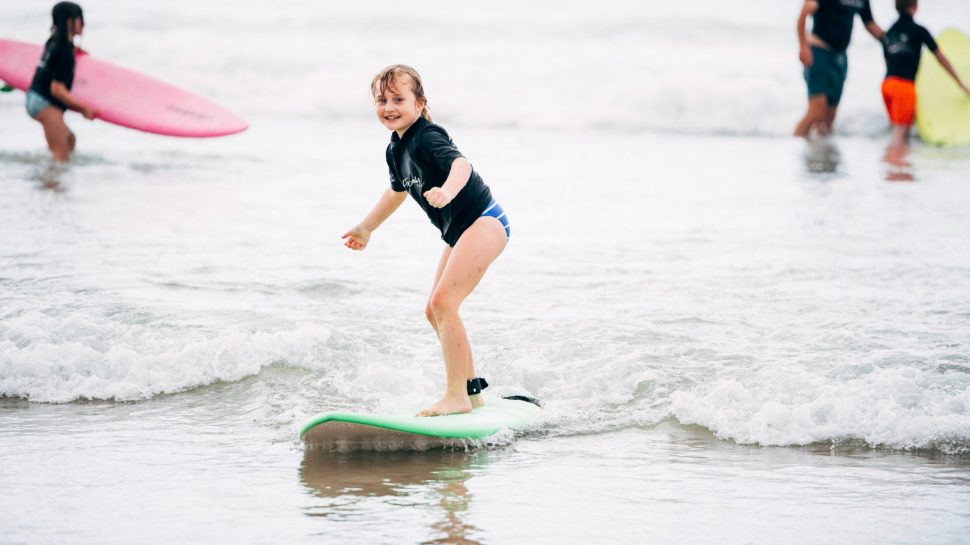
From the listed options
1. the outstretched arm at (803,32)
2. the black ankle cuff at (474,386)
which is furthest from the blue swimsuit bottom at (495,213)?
the outstretched arm at (803,32)

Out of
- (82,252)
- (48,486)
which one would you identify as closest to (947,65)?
(82,252)

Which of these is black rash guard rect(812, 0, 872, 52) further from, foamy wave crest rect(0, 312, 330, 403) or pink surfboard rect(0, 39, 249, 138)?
foamy wave crest rect(0, 312, 330, 403)

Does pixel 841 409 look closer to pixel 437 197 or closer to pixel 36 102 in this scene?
pixel 437 197

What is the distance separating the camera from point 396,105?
4.47 m

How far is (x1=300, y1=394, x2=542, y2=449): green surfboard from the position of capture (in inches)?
165

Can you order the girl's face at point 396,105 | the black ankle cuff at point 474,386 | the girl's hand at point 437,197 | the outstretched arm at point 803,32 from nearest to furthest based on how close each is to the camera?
the girl's hand at point 437,197
the girl's face at point 396,105
the black ankle cuff at point 474,386
the outstretched arm at point 803,32

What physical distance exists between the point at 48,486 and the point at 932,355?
375 cm

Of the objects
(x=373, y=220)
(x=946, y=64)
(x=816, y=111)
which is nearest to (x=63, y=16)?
(x=373, y=220)

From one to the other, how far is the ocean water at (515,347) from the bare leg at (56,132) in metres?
0.34

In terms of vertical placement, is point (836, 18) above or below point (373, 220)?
above

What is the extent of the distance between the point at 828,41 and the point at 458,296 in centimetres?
976

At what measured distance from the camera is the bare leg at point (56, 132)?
11.2 metres

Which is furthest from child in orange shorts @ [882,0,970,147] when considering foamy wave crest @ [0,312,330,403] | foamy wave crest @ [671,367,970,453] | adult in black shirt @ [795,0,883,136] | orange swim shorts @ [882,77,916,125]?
foamy wave crest @ [0,312,330,403]

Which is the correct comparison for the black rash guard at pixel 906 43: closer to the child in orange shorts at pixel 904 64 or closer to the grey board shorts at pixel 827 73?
the child in orange shorts at pixel 904 64
